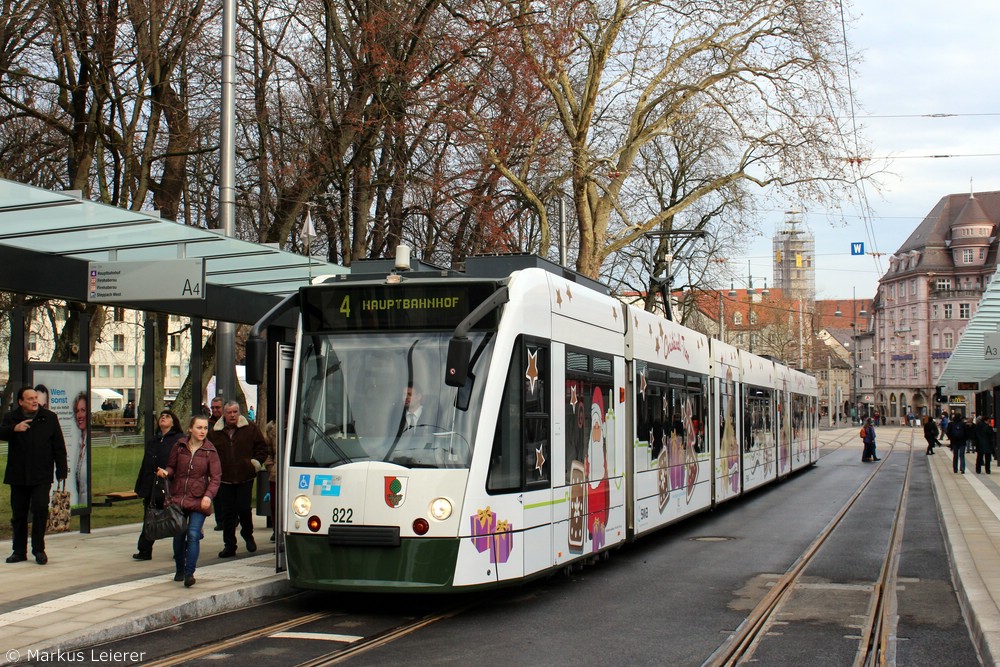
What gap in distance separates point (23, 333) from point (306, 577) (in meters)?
5.72

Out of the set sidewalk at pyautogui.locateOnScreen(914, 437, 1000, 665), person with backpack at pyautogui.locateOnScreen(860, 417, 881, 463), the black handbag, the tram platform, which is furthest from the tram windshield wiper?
person with backpack at pyautogui.locateOnScreen(860, 417, 881, 463)

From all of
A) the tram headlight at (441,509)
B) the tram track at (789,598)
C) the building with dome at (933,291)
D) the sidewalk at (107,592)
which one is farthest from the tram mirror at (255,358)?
the building with dome at (933,291)

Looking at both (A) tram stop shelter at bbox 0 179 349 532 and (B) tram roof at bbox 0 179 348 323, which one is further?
(A) tram stop shelter at bbox 0 179 349 532

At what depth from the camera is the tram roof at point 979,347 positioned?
23125mm

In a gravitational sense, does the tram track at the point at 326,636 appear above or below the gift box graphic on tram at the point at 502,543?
below

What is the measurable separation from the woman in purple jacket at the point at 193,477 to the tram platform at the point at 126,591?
53 centimetres

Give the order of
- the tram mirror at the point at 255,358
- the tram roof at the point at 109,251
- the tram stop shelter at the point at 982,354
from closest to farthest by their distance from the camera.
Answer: the tram mirror at the point at 255,358 < the tram roof at the point at 109,251 < the tram stop shelter at the point at 982,354

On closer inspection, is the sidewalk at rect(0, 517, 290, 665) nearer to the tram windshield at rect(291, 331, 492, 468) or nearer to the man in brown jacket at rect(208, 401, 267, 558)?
the man in brown jacket at rect(208, 401, 267, 558)

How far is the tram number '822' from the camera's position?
9102 mm

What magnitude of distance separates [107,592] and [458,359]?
373cm

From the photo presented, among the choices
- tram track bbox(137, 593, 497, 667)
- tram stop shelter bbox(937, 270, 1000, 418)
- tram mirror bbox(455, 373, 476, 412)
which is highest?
tram stop shelter bbox(937, 270, 1000, 418)

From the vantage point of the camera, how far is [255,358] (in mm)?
8977

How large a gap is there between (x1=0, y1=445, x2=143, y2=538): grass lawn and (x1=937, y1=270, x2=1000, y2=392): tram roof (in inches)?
603

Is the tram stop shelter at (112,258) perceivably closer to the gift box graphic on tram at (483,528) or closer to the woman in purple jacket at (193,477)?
the woman in purple jacket at (193,477)
